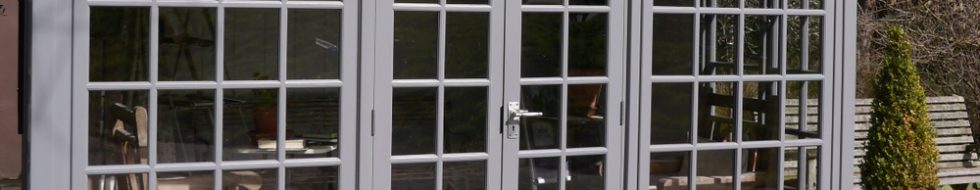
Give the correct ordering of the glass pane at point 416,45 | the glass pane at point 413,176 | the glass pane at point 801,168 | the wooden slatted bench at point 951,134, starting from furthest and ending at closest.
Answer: the wooden slatted bench at point 951,134
the glass pane at point 801,168
the glass pane at point 413,176
the glass pane at point 416,45

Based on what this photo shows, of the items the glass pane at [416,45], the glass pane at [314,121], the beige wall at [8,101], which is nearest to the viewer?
the glass pane at [314,121]

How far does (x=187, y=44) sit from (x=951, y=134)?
5.99 m

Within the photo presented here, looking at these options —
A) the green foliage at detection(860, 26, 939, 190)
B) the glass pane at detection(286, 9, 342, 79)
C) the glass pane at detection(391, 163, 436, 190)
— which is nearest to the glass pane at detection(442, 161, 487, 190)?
the glass pane at detection(391, 163, 436, 190)

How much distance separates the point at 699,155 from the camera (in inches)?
227

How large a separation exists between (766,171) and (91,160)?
9.51 feet

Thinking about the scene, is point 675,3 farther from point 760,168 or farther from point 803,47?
point 760,168

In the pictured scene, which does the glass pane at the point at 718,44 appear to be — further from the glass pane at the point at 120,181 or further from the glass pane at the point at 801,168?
the glass pane at the point at 120,181

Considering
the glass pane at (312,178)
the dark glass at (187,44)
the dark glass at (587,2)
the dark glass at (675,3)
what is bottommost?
the glass pane at (312,178)

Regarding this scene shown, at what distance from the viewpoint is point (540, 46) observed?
536 centimetres

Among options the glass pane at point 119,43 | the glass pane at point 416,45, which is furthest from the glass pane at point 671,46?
the glass pane at point 119,43

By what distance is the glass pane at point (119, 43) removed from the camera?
467cm

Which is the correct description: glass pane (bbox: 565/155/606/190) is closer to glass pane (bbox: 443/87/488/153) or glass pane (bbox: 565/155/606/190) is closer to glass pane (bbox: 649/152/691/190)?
glass pane (bbox: 649/152/691/190)

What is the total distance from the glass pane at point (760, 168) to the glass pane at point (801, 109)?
0.62ft

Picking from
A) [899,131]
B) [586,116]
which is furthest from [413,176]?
[899,131]
